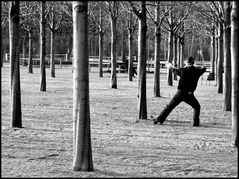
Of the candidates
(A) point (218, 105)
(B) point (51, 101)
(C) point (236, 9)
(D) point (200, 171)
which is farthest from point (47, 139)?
A: (A) point (218, 105)

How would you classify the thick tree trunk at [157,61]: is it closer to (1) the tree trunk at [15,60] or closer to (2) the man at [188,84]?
(2) the man at [188,84]

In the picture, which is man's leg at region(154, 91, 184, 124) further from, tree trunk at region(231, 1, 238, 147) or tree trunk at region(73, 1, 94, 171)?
tree trunk at region(73, 1, 94, 171)

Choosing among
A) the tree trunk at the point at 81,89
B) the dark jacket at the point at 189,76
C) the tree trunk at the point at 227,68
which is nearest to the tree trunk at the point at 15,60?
the dark jacket at the point at 189,76

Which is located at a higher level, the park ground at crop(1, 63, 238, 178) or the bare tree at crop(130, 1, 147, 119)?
the bare tree at crop(130, 1, 147, 119)

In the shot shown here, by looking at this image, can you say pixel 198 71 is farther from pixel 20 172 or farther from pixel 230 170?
pixel 20 172

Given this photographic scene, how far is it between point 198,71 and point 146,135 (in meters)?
2.28

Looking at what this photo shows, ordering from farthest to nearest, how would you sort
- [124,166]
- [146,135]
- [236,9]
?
[146,135] → [236,9] → [124,166]

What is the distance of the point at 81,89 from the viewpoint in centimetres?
625

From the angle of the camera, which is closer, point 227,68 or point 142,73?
point 142,73

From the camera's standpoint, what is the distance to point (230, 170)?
6449mm

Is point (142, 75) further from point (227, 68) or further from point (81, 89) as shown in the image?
point (81, 89)

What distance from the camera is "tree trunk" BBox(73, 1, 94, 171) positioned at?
6.23m

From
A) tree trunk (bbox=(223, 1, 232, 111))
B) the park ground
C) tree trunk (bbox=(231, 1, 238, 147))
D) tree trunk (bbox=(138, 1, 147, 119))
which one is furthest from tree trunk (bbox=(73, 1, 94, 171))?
tree trunk (bbox=(223, 1, 232, 111))

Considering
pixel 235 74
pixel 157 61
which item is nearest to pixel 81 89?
pixel 235 74
